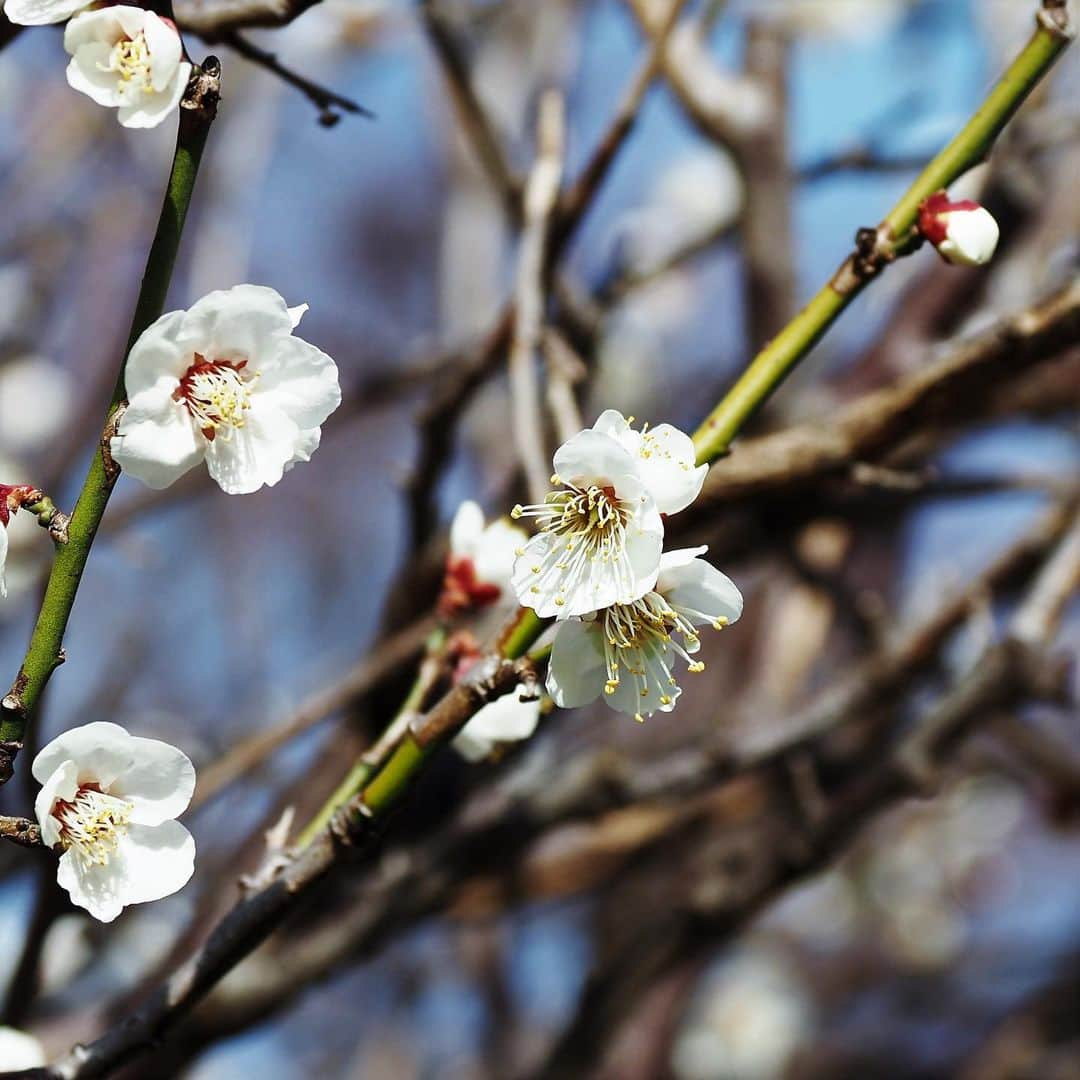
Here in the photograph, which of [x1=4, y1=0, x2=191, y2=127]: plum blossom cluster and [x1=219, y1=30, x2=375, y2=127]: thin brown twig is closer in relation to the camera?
[x1=4, y1=0, x2=191, y2=127]: plum blossom cluster

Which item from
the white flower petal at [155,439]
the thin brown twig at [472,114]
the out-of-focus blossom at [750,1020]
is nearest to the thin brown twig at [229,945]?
the white flower petal at [155,439]

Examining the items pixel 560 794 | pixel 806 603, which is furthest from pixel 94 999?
pixel 806 603

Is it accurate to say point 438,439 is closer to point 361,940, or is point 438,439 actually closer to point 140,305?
point 361,940

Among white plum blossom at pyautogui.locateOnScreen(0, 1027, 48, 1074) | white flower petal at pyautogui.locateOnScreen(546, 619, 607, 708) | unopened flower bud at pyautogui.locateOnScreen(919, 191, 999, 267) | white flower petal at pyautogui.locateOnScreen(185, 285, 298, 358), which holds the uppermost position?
unopened flower bud at pyautogui.locateOnScreen(919, 191, 999, 267)

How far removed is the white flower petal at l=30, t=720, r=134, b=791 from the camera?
2.60 feet

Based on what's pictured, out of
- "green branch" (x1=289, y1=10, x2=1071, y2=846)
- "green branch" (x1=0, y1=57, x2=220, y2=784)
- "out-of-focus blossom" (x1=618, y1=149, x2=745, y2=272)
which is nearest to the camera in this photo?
"green branch" (x1=0, y1=57, x2=220, y2=784)

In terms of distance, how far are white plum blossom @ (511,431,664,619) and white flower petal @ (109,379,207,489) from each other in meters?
0.23

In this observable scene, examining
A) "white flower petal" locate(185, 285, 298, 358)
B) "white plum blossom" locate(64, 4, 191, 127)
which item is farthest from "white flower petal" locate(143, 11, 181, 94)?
"white flower petal" locate(185, 285, 298, 358)

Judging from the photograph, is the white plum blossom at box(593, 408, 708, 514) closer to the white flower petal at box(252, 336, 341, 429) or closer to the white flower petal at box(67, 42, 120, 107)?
the white flower petal at box(252, 336, 341, 429)

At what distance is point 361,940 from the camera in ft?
5.43

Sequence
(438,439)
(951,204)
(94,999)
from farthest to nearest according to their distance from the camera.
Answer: (94,999)
(438,439)
(951,204)

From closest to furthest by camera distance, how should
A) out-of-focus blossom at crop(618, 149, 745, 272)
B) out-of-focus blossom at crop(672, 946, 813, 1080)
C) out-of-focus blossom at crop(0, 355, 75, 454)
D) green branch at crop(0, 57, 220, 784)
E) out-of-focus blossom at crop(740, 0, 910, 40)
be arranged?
green branch at crop(0, 57, 220, 784)
out-of-focus blossom at crop(740, 0, 910, 40)
out-of-focus blossom at crop(0, 355, 75, 454)
out-of-focus blossom at crop(618, 149, 745, 272)
out-of-focus blossom at crop(672, 946, 813, 1080)

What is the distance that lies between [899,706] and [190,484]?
4.38 ft

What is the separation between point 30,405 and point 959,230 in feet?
7.89
